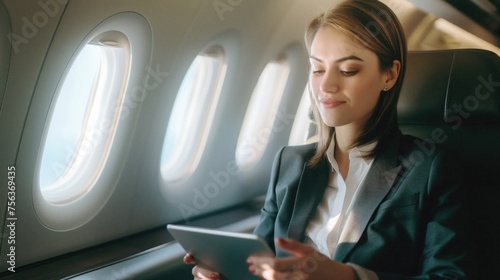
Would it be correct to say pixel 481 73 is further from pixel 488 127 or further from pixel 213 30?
pixel 213 30

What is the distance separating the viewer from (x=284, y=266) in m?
1.43

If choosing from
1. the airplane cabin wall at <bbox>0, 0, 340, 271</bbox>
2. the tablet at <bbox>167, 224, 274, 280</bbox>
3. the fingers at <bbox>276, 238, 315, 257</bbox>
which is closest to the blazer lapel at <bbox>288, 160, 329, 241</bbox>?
the tablet at <bbox>167, 224, 274, 280</bbox>

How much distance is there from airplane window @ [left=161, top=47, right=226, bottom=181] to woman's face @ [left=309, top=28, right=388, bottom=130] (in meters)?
2.22

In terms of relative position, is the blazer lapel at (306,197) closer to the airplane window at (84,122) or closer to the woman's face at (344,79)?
the woman's face at (344,79)

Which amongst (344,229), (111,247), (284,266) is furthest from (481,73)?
(111,247)

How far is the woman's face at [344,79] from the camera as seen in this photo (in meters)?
1.74

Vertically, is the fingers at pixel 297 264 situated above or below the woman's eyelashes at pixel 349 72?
below

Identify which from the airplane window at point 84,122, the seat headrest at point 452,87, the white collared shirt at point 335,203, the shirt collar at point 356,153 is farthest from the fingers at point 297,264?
the airplane window at point 84,122

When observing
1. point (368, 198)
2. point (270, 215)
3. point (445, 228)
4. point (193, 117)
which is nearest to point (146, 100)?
point (193, 117)

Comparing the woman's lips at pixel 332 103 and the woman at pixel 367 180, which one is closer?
the woman at pixel 367 180

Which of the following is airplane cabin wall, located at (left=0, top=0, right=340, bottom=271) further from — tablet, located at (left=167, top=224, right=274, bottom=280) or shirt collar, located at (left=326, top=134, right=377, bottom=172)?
shirt collar, located at (left=326, top=134, right=377, bottom=172)

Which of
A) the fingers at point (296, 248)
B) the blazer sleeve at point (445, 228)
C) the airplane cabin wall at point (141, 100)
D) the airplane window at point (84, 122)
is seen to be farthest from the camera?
the airplane window at point (84, 122)

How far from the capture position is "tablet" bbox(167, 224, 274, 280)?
57.7 inches

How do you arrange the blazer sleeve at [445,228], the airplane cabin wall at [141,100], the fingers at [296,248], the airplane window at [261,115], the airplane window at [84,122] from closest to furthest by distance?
the fingers at [296,248], the blazer sleeve at [445,228], the airplane cabin wall at [141,100], the airplane window at [84,122], the airplane window at [261,115]
